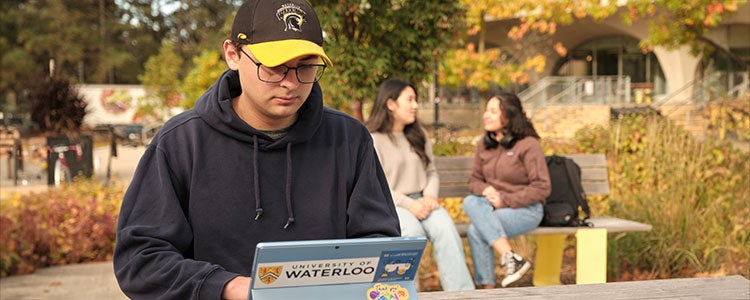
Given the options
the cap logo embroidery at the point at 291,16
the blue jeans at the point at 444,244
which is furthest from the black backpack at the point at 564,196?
the cap logo embroidery at the point at 291,16

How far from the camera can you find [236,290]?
6.70ft

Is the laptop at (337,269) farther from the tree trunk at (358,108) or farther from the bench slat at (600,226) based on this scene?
the tree trunk at (358,108)

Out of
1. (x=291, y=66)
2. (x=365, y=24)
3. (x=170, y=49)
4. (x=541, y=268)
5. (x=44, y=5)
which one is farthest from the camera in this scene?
(x=44, y=5)

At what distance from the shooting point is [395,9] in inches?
360

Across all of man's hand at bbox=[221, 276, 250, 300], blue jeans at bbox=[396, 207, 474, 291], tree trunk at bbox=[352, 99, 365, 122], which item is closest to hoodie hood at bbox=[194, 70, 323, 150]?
man's hand at bbox=[221, 276, 250, 300]

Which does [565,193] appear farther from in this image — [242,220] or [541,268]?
[242,220]

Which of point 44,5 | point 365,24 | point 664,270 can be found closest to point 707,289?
point 664,270

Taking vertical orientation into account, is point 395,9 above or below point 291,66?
above

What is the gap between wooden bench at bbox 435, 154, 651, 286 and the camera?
6008mm

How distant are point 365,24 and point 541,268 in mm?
3520

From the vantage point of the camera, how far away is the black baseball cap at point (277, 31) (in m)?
2.08

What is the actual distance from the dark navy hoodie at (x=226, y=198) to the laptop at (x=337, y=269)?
0.21 metres

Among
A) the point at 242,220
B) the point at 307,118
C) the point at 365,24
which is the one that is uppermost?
the point at 365,24

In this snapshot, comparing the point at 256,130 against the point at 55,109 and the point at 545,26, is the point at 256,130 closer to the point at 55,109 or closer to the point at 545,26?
the point at 55,109
